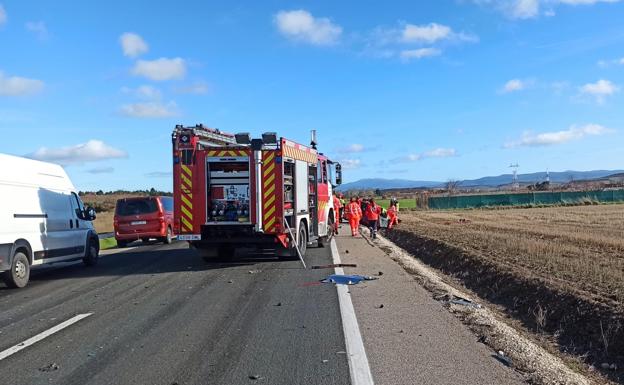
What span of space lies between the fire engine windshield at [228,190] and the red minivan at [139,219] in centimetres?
896

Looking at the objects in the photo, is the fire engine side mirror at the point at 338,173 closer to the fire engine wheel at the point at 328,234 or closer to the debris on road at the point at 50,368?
the fire engine wheel at the point at 328,234

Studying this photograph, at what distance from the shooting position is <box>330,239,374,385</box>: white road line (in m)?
5.46

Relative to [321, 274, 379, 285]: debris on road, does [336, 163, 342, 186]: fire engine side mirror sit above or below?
above

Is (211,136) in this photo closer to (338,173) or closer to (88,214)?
(88,214)

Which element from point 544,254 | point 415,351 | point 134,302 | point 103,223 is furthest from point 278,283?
point 103,223

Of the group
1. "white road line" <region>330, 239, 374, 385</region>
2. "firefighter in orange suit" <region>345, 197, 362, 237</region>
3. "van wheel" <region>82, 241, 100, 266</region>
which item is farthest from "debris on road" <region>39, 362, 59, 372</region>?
"firefighter in orange suit" <region>345, 197, 362, 237</region>

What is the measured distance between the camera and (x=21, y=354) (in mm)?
6516

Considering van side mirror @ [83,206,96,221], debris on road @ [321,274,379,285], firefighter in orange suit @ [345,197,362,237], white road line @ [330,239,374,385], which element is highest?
van side mirror @ [83,206,96,221]

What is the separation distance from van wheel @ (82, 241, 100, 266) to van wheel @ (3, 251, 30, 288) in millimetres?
3173

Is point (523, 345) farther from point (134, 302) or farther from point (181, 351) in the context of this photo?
point (134, 302)

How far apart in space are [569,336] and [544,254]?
661 centimetres

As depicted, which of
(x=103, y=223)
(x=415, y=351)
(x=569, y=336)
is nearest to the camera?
(x=415, y=351)

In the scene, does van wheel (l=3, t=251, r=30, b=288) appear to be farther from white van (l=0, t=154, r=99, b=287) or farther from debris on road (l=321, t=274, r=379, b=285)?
debris on road (l=321, t=274, r=379, b=285)

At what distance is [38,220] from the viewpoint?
12773mm
